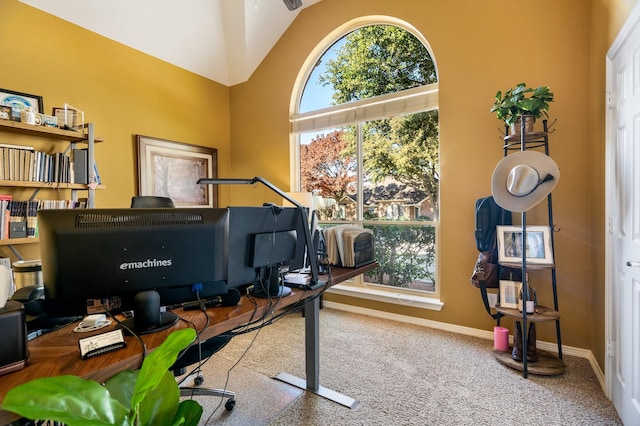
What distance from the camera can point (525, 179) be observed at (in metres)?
2.06

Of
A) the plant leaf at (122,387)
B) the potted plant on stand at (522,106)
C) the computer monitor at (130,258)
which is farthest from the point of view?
the potted plant on stand at (522,106)

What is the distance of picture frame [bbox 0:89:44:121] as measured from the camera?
247 centimetres

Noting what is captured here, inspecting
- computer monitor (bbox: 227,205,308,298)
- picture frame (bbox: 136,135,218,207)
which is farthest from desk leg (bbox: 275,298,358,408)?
picture frame (bbox: 136,135,218,207)

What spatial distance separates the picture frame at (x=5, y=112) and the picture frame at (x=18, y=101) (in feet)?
0.12

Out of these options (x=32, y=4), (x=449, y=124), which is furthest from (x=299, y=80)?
(x=32, y=4)

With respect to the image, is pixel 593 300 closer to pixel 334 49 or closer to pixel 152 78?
pixel 334 49

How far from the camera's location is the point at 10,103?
8.36ft

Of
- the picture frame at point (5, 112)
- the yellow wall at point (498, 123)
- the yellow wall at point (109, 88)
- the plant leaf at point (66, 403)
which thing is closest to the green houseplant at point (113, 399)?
the plant leaf at point (66, 403)

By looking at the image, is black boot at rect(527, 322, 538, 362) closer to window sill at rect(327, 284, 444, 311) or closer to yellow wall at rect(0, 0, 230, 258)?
window sill at rect(327, 284, 444, 311)

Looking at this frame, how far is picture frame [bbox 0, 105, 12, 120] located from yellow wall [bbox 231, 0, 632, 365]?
311cm

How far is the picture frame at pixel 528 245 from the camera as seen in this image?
2.31m

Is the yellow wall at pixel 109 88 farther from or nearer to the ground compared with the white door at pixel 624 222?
farther from the ground

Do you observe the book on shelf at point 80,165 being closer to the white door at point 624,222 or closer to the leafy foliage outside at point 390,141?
the leafy foliage outside at point 390,141

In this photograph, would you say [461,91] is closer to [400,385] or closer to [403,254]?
[403,254]
